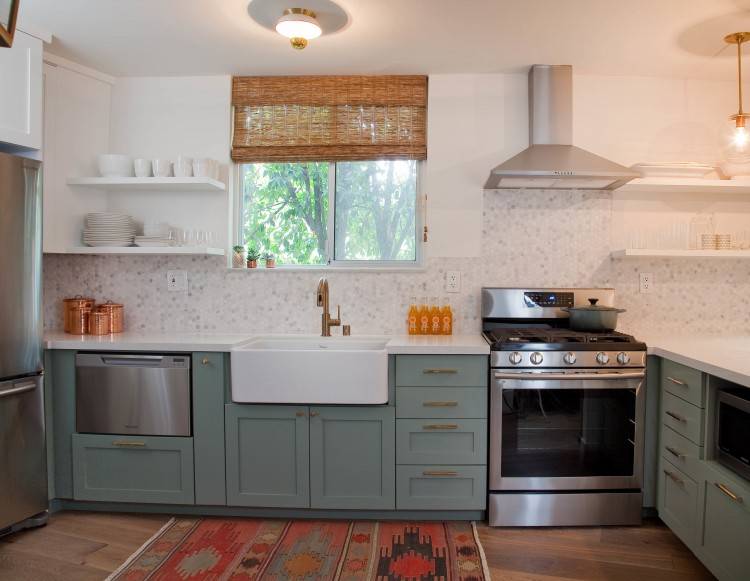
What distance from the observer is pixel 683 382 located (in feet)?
7.79

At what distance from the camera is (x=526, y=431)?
2619mm

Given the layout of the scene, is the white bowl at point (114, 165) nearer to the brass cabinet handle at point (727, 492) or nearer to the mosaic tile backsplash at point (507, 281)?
the mosaic tile backsplash at point (507, 281)

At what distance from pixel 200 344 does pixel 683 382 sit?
7.32ft

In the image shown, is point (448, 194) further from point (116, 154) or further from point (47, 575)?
point (47, 575)

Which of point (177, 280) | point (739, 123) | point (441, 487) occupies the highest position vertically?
point (739, 123)

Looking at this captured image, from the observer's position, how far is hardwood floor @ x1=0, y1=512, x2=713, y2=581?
87.6 inches

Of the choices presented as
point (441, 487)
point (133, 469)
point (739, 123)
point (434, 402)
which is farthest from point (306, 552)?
point (739, 123)

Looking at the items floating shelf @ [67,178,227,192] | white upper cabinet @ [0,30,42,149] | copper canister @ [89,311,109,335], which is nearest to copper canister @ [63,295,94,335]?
copper canister @ [89,311,109,335]

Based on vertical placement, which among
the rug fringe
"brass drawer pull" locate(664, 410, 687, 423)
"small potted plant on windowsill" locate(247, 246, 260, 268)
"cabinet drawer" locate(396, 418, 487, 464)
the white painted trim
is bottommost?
the rug fringe

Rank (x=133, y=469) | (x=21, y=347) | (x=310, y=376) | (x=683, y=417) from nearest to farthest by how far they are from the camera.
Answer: (x=683, y=417), (x=21, y=347), (x=310, y=376), (x=133, y=469)

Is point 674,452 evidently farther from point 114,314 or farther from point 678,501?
point 114,314

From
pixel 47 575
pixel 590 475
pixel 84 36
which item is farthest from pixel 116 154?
pixel 590 475

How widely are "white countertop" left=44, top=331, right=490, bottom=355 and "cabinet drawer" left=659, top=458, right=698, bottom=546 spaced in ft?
3.21

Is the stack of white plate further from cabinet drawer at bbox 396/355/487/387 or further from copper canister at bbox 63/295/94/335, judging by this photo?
cabinet drawer at bbox 396/355/487/387
